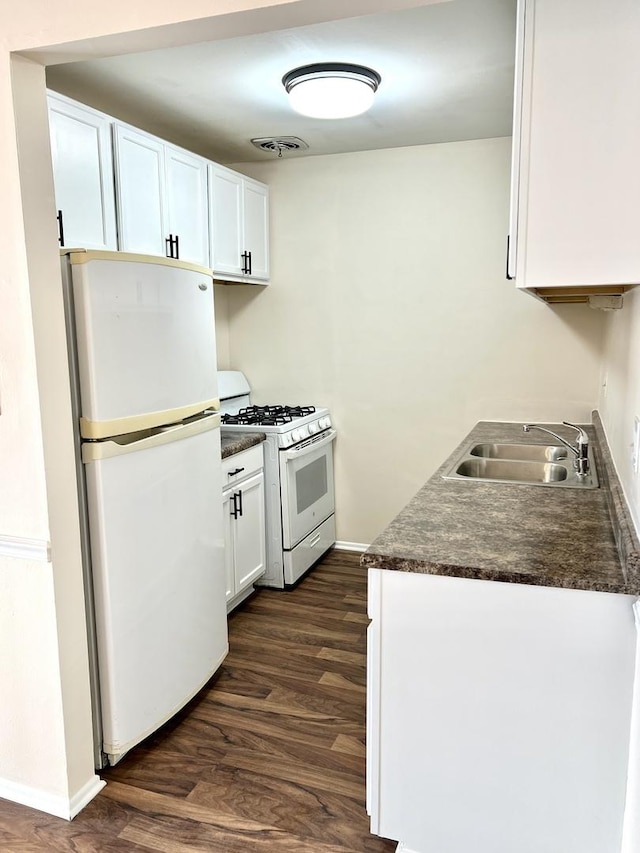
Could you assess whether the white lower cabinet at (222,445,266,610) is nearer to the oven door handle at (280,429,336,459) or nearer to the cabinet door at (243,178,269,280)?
the oven door handle at (280,429,336,459)

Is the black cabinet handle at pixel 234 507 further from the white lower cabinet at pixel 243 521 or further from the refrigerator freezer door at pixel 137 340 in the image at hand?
the refrigerator freezer door at pixel 137 340

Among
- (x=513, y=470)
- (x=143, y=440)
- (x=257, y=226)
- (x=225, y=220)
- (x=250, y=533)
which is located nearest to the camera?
(x=143, y=440)

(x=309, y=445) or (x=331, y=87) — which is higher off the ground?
(x=331, y=87)

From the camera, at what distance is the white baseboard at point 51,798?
2067 mm

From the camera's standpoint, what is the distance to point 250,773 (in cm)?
225

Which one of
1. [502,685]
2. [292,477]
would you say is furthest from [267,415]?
[502,685]

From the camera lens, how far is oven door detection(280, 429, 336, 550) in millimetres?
3676

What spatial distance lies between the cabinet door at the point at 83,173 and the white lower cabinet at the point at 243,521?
1189mm

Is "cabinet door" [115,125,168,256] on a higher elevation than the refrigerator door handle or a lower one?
higher

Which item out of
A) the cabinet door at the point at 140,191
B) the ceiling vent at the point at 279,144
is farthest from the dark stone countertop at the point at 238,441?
the ceiling vent at the point at 279,144

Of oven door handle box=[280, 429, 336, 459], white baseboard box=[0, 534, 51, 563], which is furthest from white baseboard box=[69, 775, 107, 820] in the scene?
oven door handle box=[280, 429, 336, 459]

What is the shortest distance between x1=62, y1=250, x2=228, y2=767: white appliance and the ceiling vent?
4.56 ft

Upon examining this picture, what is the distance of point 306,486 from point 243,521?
578 millimetres

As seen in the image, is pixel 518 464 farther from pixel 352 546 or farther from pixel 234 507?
pixel 352 546
